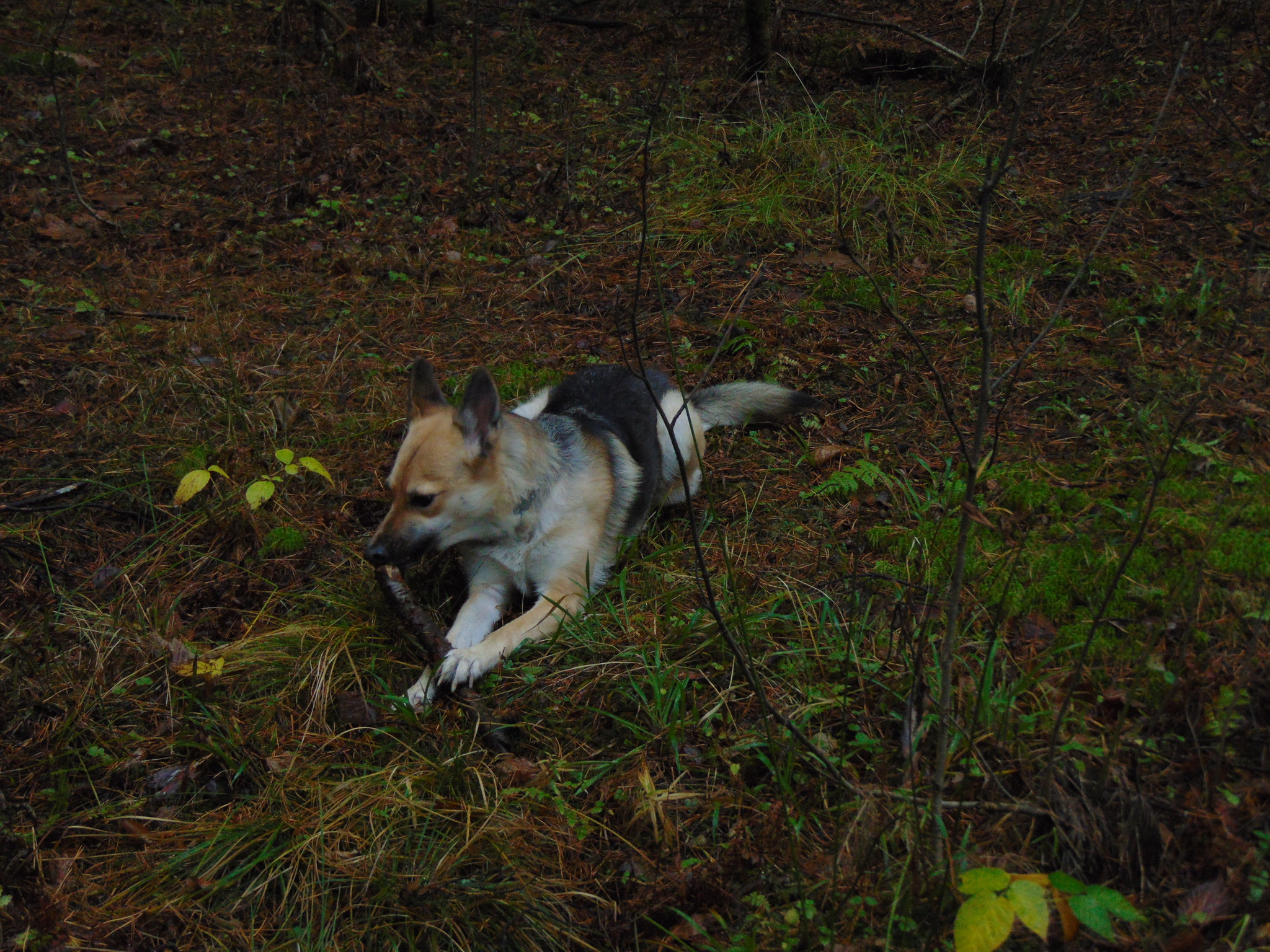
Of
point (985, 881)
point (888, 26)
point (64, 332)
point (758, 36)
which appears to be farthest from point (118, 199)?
point (985, 881)

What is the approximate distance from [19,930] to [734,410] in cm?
363

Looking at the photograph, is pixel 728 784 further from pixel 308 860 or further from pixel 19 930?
pixel 19 930

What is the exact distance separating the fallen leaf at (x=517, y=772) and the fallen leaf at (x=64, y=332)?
3.99 m

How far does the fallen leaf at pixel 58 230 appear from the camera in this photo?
246 inches

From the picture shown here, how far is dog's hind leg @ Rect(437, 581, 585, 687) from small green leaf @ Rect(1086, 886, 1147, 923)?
2.07 metres

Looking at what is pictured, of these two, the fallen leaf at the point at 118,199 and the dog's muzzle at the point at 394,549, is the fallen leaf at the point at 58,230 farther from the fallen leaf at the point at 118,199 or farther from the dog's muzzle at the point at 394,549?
the dog's muzzle at the point at 394,549

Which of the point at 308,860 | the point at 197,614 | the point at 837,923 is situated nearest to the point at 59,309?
the point at 197,614

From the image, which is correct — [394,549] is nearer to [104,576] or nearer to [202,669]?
[202,669]

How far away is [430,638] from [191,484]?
1.35 metres

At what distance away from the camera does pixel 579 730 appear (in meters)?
3.20

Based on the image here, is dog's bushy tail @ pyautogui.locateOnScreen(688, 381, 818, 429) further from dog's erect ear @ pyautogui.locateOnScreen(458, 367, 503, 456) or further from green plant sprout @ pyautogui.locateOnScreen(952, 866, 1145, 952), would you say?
green plant sprout @ pyautogui.locateOnScreen(952, 866, 1145, 952)

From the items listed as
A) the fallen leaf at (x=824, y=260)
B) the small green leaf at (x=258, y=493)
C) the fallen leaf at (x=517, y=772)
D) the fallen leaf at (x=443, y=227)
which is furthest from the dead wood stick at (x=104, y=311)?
the fallen leaf at (x=824, y=260)

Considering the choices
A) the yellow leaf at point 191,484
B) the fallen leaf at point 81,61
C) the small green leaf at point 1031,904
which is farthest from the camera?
the fallen leaf at point 81,61

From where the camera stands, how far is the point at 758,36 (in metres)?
7.76
